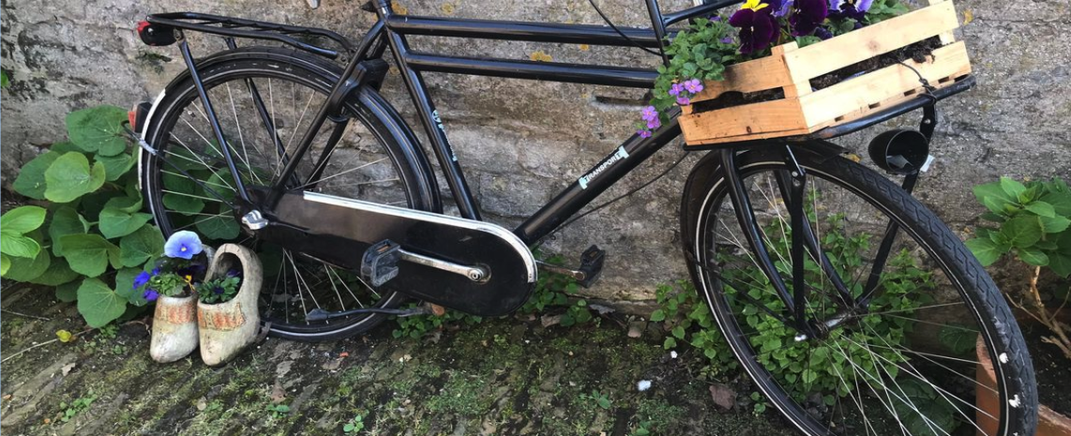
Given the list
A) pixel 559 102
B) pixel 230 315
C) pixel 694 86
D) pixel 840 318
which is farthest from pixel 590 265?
pixel 230 315

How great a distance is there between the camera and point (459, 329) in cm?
276

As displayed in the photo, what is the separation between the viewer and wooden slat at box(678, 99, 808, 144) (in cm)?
147

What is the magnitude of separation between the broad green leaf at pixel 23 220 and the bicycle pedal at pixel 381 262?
49.7 inches

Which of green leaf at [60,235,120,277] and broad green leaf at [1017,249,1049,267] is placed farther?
green leaf at [60,235,120,277]

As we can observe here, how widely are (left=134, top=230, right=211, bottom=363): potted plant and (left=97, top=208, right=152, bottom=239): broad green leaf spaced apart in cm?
17

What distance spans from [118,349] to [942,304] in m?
3.01

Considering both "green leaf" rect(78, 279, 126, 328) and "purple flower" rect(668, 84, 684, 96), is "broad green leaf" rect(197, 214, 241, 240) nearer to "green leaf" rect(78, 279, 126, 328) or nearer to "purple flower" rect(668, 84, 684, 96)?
"green leaf" rect(78, 279, 126, 328)

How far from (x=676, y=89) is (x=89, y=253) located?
240 centimetres

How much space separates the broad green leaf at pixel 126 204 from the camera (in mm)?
2756

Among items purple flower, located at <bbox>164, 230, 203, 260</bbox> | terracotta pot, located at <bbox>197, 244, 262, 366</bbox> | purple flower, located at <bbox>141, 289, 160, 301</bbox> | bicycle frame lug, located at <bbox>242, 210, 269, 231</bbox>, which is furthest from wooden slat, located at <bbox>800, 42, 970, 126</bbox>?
purple flower, located at <bbox>141, 289, 160, 301</bbox>

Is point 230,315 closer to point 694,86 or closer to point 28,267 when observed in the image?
point 28,267

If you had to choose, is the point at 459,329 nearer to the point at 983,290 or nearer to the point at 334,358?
the point at 334,358

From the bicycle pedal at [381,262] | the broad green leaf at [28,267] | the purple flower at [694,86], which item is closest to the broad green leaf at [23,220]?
the broad green leaf at [28,267]

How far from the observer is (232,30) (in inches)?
93.5
